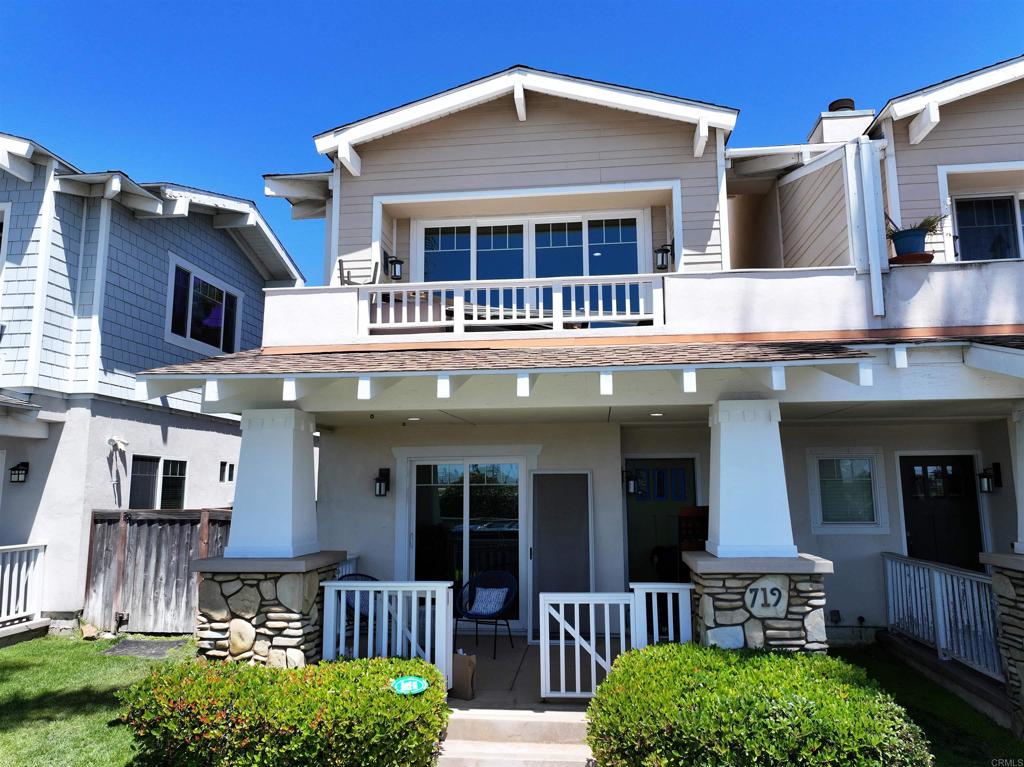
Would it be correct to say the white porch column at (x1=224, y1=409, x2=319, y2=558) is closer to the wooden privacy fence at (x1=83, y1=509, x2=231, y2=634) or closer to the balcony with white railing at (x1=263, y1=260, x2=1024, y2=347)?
the balcony with white railing at (x1=263, y1=260, x2=1024, y2=347)

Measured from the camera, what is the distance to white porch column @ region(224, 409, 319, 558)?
6.02 m

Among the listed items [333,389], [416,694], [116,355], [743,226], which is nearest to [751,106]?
[743,226]

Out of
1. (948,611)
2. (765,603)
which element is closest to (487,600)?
(765,603)

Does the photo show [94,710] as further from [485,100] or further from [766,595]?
[485,100]

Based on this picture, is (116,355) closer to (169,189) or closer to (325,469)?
(169,189)

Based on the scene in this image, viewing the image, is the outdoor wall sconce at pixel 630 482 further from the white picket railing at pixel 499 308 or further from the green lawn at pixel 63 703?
the green lawn at pixel 63 703

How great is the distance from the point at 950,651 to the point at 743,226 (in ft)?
23.4

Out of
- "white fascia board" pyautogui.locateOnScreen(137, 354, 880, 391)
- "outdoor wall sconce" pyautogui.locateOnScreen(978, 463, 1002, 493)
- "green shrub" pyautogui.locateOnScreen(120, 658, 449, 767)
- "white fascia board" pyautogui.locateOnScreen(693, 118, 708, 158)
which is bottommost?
"green shrub" pyautogui.locateOnScreen(120, 658, 449, 767)

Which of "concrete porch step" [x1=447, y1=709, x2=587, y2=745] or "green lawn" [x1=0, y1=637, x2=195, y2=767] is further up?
"concrete porch step" [x1=447, y1=709, x2=587, y2=745]

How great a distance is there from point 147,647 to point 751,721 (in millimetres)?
7569

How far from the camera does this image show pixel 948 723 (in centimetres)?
558

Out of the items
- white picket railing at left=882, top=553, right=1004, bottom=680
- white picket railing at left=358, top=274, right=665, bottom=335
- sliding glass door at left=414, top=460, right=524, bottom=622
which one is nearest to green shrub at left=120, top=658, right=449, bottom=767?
sliding glass door at left=414, top=460, right=524, bottom=622

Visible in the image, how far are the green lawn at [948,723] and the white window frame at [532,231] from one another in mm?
5496

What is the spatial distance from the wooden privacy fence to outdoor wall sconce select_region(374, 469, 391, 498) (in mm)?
2361
